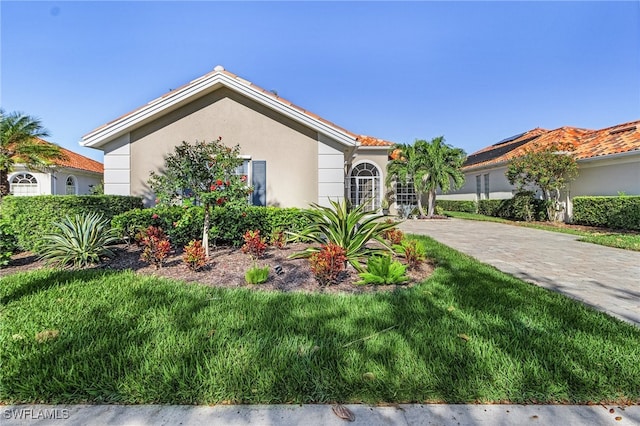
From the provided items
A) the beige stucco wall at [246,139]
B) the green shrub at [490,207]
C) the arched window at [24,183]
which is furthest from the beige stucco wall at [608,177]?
the arched window at [24,183]

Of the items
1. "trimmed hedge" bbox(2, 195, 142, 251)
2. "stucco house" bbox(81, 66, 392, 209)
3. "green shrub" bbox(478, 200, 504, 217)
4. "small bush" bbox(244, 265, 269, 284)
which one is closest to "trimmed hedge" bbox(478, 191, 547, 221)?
"green shrub" bbox(478, 200, 504, 217)

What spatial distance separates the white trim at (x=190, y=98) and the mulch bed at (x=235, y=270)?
11.9 feet

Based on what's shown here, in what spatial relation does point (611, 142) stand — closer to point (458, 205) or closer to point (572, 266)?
point (458, 205)

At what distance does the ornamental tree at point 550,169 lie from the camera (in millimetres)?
13961

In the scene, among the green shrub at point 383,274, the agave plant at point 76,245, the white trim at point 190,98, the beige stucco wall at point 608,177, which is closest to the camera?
the green shrub at point 383,274

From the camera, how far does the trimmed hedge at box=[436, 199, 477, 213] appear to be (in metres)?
22.5

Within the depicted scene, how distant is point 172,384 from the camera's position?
2.19 m

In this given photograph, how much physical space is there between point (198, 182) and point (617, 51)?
48.6ft

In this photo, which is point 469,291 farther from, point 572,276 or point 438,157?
point 438,157

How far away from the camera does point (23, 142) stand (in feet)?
39.1

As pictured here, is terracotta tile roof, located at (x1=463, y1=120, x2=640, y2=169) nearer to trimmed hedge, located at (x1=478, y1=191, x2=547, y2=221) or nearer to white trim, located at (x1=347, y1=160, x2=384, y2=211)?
trimmed hedge, located at (x1=478, y1=191, x2=547, y2=221)

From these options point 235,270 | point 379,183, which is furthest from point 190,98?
point 379,183

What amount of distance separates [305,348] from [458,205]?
24265mm

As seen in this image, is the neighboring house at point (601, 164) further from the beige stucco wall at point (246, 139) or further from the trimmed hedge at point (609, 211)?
the beige stucco wall at point (246, 139)
